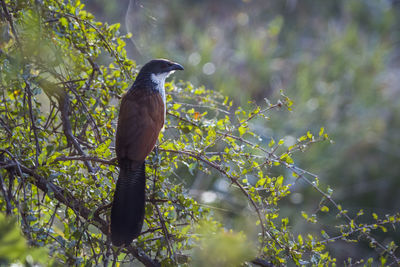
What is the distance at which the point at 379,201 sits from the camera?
25.4ft

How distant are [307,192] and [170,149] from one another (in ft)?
16.4

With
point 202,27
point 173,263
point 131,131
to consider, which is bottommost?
point 173,263

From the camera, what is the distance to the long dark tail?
6.57ft

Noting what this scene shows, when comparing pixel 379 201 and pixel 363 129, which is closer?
pixel 363 129

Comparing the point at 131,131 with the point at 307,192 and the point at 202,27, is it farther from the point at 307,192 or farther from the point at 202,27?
the point at 202,27

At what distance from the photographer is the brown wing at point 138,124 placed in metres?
2.22

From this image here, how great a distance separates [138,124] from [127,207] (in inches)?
21.3

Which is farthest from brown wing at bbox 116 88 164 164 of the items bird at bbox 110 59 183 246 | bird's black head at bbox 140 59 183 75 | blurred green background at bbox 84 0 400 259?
blurred green background at bbox 84 0 400 259

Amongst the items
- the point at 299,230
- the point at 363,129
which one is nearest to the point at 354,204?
the point at 363,129

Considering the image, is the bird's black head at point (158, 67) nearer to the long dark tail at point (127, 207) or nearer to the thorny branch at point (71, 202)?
the long dark tail at point (127, 207)

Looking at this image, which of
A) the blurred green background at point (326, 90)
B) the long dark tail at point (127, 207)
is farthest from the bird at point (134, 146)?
the blurred green background at point (326, 90)

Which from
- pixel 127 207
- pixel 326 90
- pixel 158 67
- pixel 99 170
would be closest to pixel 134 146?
pixel 99 170

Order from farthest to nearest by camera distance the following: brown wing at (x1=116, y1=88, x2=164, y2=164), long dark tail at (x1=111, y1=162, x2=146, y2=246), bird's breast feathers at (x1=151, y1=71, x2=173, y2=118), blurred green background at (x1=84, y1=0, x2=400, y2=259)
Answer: blurred green background at (x1=84, y1=0, x2=400, y2=259) < bird's breast feathers at (x1=151, y1=71, x2=173, y2=118) < brown wing at (x1=116, y1=88, x2=164, y2=164) < long dark tail at (x1=111, y1=162, x2=146, y2=246)

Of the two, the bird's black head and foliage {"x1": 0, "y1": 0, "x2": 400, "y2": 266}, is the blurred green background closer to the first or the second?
the bird's black head
